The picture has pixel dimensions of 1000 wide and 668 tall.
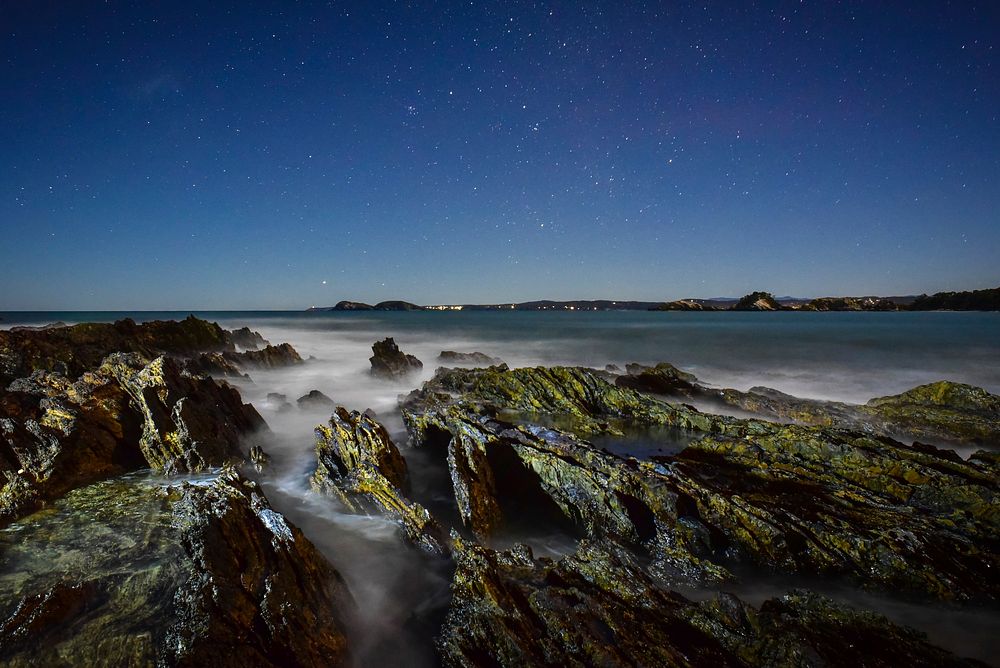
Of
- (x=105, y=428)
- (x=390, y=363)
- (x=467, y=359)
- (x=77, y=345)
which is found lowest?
(x=467, y=359)

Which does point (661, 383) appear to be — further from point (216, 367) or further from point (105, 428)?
point (216, 367)

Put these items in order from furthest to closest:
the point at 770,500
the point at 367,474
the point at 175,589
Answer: the point at 367,474, the point at 770,500, the point at 175,589

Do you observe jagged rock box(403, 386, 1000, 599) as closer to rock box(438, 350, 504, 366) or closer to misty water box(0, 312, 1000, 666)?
misty water box(0, 312, 1000, 666)

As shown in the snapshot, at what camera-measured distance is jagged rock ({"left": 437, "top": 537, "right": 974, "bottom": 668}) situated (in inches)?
164

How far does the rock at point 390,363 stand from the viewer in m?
22.9

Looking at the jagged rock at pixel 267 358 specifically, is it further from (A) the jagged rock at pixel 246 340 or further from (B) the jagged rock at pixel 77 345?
(A) the jagged rock at pixel 246 340

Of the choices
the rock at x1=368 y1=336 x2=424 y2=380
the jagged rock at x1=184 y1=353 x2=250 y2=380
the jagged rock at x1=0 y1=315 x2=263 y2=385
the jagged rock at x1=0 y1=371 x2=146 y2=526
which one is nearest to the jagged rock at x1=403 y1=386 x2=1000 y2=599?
the jagged rock at x1=0 y1=371 x2=146 y2=526

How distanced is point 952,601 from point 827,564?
54.9 inches

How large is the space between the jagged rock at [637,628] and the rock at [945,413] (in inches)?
401

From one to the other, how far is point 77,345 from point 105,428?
1063 centimetres

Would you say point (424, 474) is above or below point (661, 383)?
below

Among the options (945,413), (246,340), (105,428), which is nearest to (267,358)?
(246,340)

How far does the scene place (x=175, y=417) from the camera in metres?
9.52

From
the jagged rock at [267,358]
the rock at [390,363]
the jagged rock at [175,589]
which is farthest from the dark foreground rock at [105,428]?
the jagged rock at [267,358]
